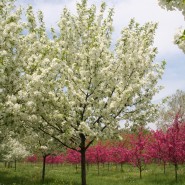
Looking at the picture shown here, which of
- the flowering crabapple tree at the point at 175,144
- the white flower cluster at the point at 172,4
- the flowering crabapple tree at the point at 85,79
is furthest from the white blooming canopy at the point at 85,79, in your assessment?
the flowering crabapple tree at the point at 175,144

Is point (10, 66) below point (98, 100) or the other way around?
the other way around

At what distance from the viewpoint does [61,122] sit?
12.9 m

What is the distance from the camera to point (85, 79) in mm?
12336

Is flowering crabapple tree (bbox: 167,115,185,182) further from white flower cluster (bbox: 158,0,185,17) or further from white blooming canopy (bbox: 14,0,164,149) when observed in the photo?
white flower cluster (bbox: 158,0,185,17)

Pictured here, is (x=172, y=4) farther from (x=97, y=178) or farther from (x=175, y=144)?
(x=97, y=178)

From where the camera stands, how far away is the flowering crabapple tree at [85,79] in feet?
39.3

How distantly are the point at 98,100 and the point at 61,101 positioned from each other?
1870mm

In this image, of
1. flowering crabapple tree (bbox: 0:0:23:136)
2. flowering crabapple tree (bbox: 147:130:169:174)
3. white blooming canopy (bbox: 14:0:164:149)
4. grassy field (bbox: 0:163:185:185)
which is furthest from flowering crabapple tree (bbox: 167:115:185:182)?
flowering crabapple tree (bbox: 0:0:23:136)

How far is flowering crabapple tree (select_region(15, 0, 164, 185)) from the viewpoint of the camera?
12.0 m

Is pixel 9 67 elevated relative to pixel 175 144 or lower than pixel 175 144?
elevated

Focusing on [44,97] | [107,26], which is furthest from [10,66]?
[107,26]

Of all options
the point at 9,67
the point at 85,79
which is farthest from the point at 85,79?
the point at 9,67

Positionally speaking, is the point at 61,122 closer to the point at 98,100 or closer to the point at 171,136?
the point at 98,100

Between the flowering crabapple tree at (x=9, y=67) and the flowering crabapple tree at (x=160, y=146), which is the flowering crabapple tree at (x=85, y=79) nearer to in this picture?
the flowering crabapple tree at (x=9, y=67)
